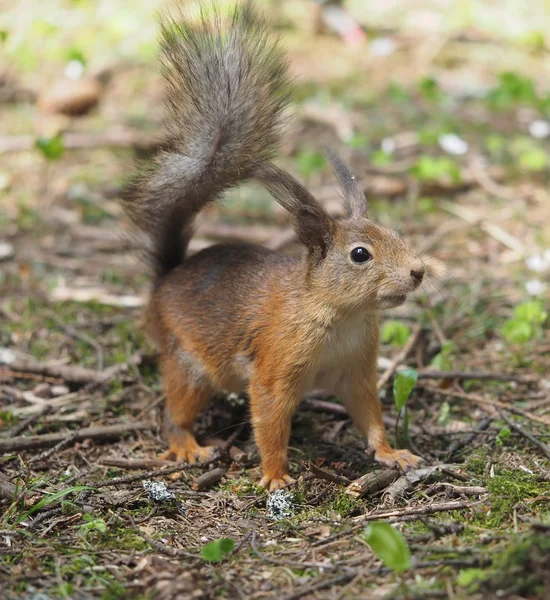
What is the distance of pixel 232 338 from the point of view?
338 cm

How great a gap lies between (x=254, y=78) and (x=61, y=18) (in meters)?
6.21

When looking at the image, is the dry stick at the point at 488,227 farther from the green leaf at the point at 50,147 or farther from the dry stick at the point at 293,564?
the dry stick at the point at 293,564

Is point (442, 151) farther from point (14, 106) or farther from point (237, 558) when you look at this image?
point (237, 558)

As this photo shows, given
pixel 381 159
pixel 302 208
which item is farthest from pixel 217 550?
pixel 381 159

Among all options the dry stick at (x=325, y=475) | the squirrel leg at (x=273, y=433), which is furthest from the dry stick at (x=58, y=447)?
the dry stick at (x=325, y=475)

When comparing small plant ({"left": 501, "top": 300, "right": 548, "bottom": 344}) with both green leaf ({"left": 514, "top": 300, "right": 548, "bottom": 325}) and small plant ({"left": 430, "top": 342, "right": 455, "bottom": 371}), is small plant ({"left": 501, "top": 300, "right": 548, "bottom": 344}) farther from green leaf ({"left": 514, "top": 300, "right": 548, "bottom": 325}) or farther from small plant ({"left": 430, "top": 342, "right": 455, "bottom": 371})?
small plant ({"left": 430, "top": 342, "right": 455, "bottom": 371})

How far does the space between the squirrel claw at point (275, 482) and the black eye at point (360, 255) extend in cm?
92

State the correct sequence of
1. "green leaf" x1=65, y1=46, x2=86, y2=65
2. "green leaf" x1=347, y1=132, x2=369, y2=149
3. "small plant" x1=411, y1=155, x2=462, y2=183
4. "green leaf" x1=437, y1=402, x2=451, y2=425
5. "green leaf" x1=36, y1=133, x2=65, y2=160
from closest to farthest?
"green leaf" x1=437, y1=402, x2=451, y2=425
"green leaf" x1=36, y1=133, x2=65, y2=160
"small plant" x1=411, y1=155, x2=462, y2=183
"green leaf" x1=347, y1=132, x2=369, y2=149
"green leaf" x1=65, y1=46, x2=86, y2=65

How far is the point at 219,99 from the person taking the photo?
305cm

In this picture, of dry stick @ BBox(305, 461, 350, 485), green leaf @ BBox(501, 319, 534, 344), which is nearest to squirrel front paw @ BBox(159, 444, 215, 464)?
dry stick @ BBox(305, 461, 350, 485)

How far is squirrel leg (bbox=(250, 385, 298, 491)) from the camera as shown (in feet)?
10.2

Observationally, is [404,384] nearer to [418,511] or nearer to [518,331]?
[418,511]

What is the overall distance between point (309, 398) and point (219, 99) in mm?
1539

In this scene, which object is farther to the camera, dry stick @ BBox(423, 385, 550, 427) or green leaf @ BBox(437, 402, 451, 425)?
green leaf @ BBox(437, 402, 451, 425)
